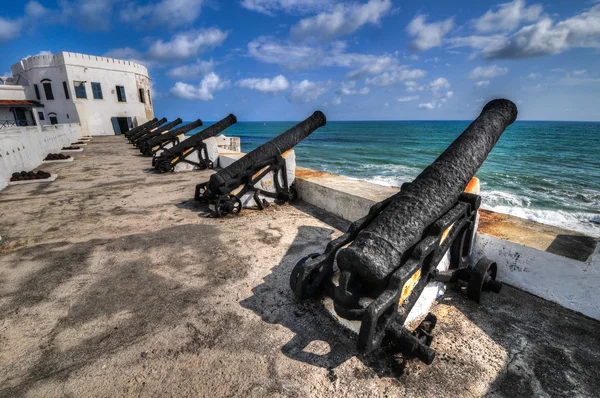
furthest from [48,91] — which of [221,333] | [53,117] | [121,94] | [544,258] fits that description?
[544,258]

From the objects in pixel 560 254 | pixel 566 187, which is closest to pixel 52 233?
pixel 560 254

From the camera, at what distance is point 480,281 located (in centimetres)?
286

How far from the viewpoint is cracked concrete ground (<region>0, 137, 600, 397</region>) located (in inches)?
82.1

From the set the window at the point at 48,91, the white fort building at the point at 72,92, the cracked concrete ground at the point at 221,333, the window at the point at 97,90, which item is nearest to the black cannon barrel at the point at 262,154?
the cracked concrete ground at the point at 221,333

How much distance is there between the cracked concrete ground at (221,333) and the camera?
2.09m

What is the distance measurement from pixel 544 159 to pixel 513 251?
3346 centimetres

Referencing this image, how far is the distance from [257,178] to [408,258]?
4.22 m

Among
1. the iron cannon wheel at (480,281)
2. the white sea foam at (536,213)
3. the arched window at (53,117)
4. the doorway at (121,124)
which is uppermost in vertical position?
the arched window at (53,117)

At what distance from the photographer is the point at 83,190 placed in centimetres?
801

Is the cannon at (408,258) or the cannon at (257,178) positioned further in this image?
the cannon at (257,178)

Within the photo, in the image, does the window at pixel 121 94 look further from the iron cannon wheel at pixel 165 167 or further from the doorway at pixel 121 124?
the iron cannon wheel at pixel 165 167

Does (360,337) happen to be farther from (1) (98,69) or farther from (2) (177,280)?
(1) (98,69)

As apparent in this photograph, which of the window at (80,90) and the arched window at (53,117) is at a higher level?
the window at (80,90)

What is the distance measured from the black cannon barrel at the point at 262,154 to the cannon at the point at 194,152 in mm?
4626
